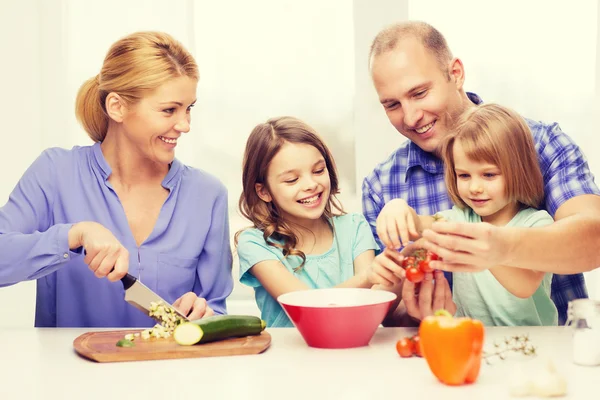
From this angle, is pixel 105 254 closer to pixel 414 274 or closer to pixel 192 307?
pixel 192 307

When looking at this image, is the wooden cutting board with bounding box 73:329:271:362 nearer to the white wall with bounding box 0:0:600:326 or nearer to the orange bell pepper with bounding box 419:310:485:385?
the orange bell pepper with bounding box 419:310:485:385

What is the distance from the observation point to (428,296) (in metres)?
2.00

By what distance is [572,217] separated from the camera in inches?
82.8

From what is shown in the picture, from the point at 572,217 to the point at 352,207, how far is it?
1.90 m

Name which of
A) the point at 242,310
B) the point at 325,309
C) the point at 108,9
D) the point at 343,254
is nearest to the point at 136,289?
the point at 325,309

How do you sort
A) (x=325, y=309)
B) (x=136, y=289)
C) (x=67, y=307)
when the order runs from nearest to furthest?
1. (x=325, y=309)
2. (x=136, y=289)
3. (x=67, y=307)

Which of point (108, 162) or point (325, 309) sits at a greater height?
point (108, 162)

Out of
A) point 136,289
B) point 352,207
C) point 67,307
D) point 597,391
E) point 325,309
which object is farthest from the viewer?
point 352,207

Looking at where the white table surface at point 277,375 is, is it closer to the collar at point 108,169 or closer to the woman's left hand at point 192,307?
the woman's left hand at point 192,307

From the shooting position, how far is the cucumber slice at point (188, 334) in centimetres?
182

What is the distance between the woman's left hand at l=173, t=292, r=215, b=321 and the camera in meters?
2.22

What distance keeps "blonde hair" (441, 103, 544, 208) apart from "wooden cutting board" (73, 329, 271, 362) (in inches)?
34.8

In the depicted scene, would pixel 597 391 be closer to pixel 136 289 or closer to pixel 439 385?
pixel 439 385

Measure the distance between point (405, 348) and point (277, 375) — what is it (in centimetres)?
30
